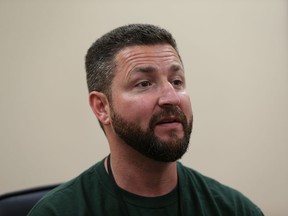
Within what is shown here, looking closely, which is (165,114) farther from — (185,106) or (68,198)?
(68,198)

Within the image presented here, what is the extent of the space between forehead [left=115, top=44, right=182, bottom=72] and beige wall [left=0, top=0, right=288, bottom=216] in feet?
2.58

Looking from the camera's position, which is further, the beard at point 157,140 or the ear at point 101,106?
the ear at point 101,106

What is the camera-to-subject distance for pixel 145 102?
1.07 metres

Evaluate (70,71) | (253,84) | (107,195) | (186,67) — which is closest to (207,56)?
(186,67)

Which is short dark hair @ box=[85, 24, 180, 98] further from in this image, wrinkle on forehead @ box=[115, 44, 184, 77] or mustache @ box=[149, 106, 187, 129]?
mustache @ box=[149, 106, 187, 129]

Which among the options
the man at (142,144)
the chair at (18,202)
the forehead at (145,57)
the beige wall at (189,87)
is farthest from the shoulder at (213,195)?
the beige wall at (189,87)

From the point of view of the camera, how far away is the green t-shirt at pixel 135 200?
1.07 metres

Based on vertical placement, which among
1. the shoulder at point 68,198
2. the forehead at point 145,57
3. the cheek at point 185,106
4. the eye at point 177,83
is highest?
the forehead at point 145,57

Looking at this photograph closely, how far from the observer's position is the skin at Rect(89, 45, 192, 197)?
3.51 ft

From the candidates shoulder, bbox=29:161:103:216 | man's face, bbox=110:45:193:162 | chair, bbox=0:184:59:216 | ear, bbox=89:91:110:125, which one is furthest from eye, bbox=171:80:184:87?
chair, bbox=0:184:59:216

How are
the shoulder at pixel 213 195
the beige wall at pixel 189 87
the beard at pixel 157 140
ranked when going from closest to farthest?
1. the beard at pixel 157 140
2. the shoulder at pixel 213 195
3. the beige wall at pixel 189 87

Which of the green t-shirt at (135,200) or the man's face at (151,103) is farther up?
the man's face at (151,103)

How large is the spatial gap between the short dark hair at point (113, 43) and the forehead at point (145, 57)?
21mm

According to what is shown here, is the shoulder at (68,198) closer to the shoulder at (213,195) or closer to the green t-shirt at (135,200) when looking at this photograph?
the green t-shirt at (135,200)
